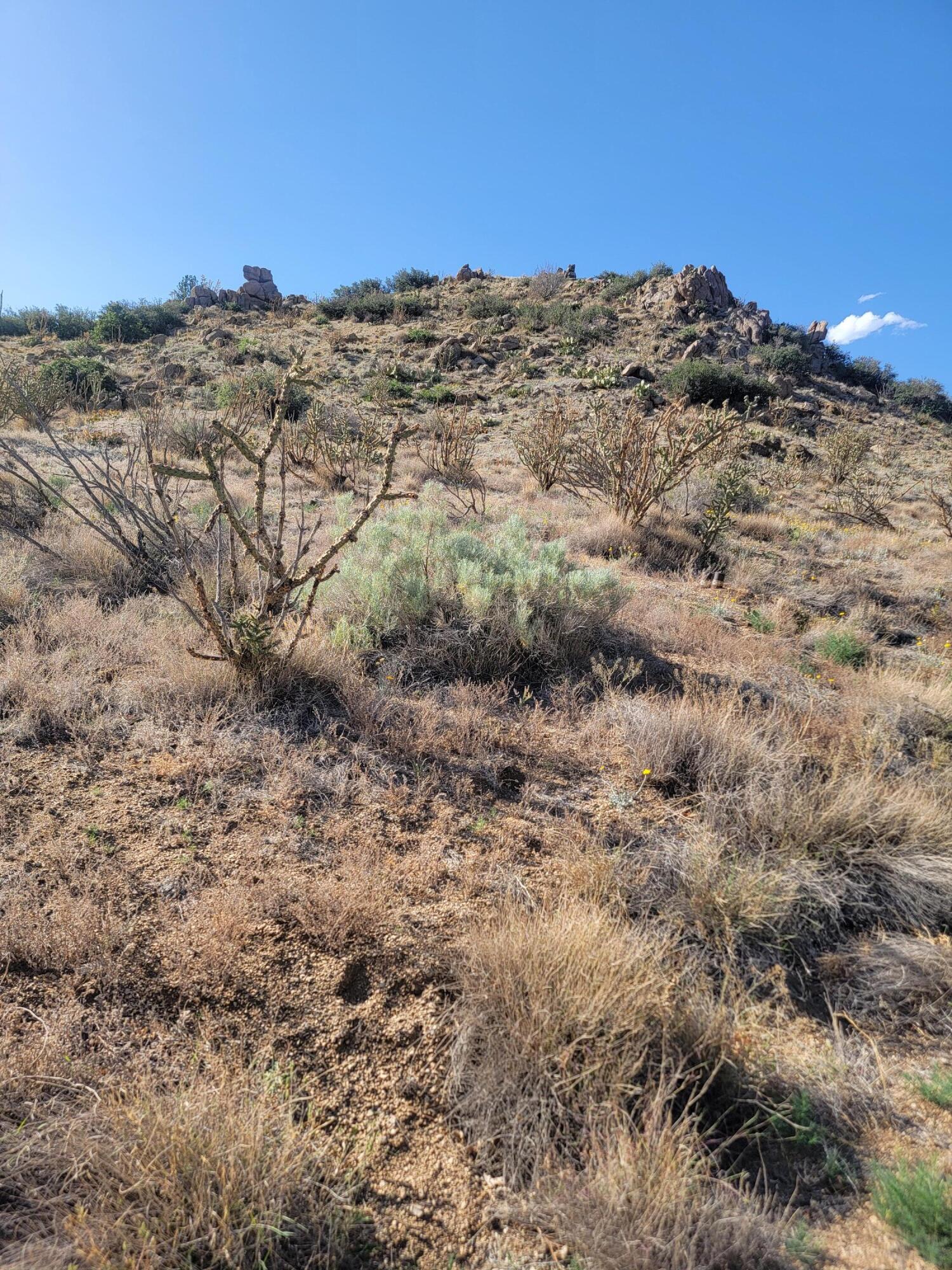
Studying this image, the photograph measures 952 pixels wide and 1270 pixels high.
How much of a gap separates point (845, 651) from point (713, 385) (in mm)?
18523

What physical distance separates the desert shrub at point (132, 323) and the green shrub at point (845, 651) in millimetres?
29376

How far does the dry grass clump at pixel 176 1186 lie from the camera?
4.18ft

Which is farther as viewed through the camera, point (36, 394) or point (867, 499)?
point (36, 394)

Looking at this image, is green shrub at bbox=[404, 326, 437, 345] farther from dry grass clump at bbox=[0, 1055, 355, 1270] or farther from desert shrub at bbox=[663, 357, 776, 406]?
dry grass clump at bbox=[0, 1055, 355, 1270]

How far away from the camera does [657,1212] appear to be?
133cm

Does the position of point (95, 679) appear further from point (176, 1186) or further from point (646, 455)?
point (646, 455)

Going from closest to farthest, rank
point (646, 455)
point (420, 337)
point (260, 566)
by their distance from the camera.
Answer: point (260, 566) < point (646, 455) < point (420, 337)

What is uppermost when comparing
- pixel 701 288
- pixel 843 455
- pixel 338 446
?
pixel 701 288

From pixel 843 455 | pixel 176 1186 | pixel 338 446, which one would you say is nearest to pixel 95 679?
pixel 176 1186

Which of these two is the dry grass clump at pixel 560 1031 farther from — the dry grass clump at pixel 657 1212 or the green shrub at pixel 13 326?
the green shrub at pixel 13 326

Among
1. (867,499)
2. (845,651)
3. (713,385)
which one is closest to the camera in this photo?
(845,651)

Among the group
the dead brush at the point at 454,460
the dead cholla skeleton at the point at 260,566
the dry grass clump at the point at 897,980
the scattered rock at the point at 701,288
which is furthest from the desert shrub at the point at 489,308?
the dry grass clump at the point at 897,980

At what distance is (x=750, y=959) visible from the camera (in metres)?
2.22

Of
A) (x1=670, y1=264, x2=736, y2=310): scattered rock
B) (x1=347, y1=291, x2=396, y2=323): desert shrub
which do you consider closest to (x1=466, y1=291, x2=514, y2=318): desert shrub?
(x1=347, y1=291, x2=396, y2=323): desert shrub
